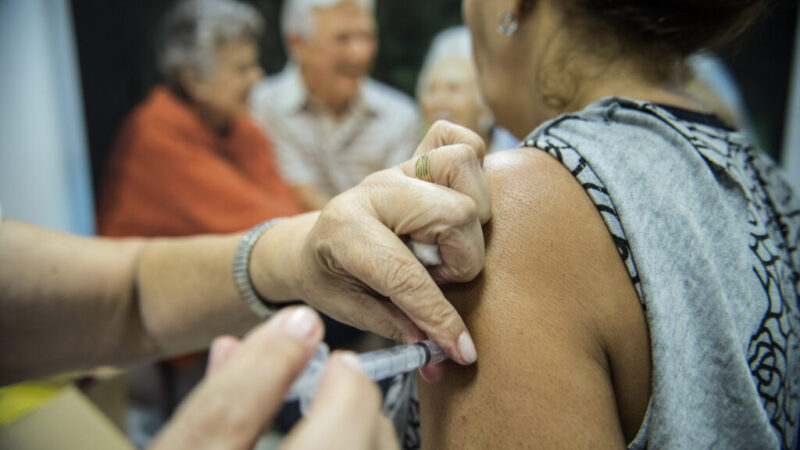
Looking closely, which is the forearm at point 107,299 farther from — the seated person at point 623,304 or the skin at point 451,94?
the skin at point 451,94

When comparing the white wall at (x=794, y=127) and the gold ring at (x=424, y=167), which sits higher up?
the gold ring at (x=424, y=167)

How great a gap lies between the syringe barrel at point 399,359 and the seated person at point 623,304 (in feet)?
0.16

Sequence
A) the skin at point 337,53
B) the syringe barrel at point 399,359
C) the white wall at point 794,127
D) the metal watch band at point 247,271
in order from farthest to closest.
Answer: the white wall at point 794,127 → the skin at point 337,53 → the metal watch band at point 247,271 → the syringe barrel at point 399,359

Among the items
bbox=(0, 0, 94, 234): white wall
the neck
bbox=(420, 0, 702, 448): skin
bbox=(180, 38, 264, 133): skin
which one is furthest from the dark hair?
bbox=(0, 0, 94, 234): white wall

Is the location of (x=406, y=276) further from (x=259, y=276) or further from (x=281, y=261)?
(x=259, y=276)

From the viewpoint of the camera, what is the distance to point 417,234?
0.57m

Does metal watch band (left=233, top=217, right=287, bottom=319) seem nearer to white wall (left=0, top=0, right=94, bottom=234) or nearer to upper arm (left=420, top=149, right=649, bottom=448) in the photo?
upper arm (left=420, top=149, right=649, bottom=448)

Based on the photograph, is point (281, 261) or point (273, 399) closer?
point (273, 399)

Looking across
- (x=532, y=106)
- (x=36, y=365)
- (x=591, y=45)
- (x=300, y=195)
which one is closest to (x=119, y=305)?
(x=36, y=365)

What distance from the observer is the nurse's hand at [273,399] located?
35cm

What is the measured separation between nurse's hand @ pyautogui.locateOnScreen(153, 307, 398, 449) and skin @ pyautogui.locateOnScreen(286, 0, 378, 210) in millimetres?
1904

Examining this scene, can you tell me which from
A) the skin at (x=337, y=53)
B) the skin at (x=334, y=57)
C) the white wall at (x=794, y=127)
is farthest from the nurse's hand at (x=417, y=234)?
the white wall at (x=794, y=127)

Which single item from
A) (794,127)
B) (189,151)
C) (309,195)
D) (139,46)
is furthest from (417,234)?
(794,127)

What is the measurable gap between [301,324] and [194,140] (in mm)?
2052
